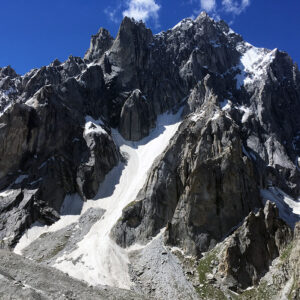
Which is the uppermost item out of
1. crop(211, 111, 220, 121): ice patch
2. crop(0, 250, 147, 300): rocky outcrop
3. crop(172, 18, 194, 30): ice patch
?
crop(172, 18, 194, 30): ice patch

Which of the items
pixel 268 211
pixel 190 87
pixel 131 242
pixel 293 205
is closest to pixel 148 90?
pixel 190 87

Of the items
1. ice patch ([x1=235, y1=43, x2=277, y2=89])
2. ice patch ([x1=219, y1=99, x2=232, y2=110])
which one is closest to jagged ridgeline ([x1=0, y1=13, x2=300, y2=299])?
ice patch ([x1=235, y1=43, x2=277, y2=89])

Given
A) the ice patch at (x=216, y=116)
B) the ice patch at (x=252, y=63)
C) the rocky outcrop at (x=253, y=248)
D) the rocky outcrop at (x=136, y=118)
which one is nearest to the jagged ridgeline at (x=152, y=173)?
the rocky outcrop at (x=253, y=248)

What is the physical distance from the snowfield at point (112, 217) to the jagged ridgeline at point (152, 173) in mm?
356

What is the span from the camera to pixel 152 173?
3009 inches

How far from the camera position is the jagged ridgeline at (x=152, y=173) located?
51.5 m

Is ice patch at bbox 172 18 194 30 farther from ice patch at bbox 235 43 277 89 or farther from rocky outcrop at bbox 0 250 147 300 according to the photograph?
rocky outcrop at bbox 0 250 147 300

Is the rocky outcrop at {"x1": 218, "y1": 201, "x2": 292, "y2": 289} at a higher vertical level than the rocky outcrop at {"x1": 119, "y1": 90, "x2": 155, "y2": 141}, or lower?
lower

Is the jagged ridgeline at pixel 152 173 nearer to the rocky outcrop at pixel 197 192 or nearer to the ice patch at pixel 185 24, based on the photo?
the rocky outcrop at pixel 197 192

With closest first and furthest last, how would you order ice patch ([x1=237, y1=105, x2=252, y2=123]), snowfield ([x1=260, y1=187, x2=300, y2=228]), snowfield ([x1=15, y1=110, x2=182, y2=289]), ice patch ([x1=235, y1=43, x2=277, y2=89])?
snowfield ([x1=15, y1=110, x2=182, y2=289]) → snowfield ([x1=260, y1=187, x2=300, y2=228]) → ice patch ([x1=237, y1=105, x2=252, y2=123]) → ice patch ([x1=235, y1=43, x2=277, y2=89])

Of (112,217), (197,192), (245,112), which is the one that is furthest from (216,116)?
(245,112)

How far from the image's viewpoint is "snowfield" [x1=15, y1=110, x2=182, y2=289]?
5728 centimetres

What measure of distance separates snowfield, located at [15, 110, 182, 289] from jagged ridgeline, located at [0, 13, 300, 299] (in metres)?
0.36

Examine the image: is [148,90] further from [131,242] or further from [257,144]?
[131,242]
